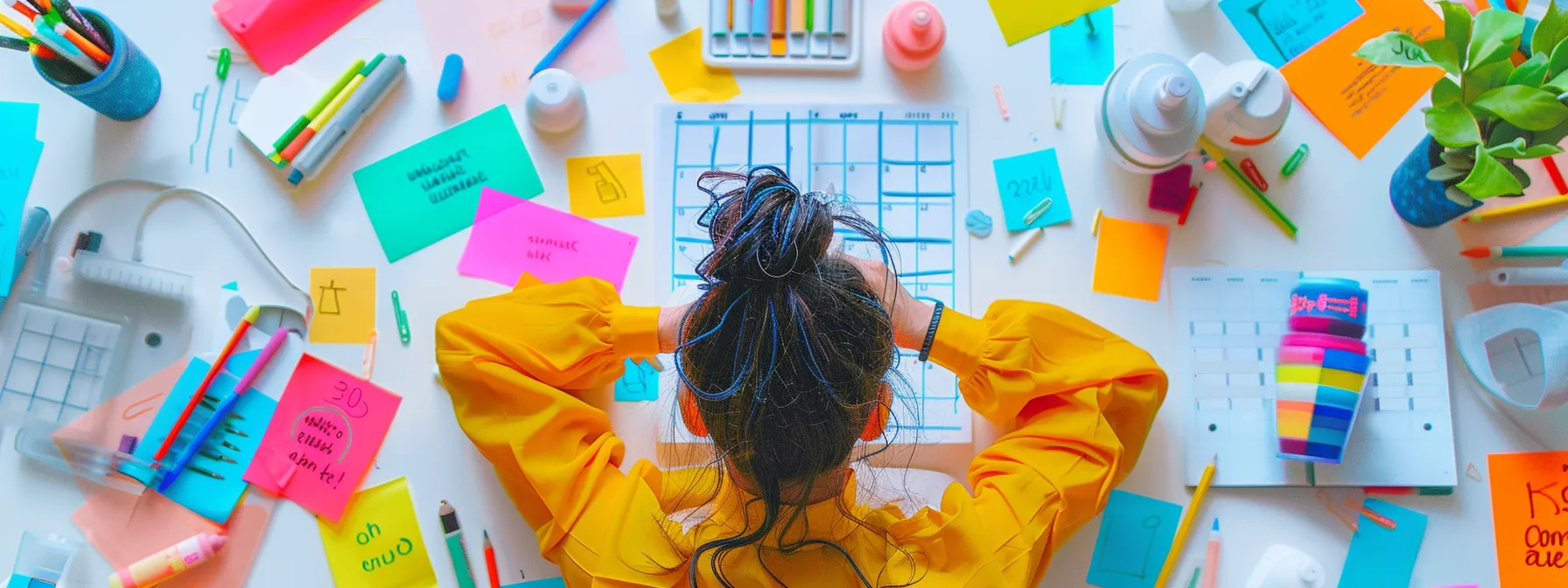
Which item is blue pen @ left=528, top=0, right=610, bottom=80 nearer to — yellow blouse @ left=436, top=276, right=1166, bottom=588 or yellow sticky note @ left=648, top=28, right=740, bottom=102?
yellow sticky note @ left=648, top=28, right=740, bottom=102

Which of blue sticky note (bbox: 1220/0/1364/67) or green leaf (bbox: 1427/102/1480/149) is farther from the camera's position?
blue sticky note (bbox: 1220/0/1364/67)

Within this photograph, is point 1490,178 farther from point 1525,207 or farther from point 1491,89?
point 1525,207

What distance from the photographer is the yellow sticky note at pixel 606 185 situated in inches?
35.9

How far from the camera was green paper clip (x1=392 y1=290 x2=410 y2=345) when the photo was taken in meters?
0.90

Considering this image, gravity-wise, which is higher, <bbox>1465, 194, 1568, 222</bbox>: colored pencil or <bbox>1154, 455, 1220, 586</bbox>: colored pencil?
<bbox>1465, 194, 1568, 222</bbox>: colored pencil

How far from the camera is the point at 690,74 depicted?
935 mm

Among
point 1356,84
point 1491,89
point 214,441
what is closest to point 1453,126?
point 1491,89

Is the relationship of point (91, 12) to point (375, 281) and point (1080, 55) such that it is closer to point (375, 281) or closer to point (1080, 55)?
point (375, 281)

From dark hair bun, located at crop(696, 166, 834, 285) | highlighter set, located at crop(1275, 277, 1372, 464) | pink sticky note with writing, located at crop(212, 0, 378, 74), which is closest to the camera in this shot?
dark hair bun, located at crop(696, 166, 834, 285)

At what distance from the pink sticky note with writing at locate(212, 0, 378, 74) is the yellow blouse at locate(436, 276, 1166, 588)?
1.17ft

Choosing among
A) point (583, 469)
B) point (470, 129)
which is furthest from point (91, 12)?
point (583, 469)

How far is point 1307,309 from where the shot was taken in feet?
2.83

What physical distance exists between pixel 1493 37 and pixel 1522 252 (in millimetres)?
264

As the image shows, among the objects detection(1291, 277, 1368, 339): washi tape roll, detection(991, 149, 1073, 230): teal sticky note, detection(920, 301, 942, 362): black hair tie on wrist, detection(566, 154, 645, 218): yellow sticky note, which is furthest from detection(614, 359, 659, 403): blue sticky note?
detection(1291, 277, 1368, 339): washi tape roll
